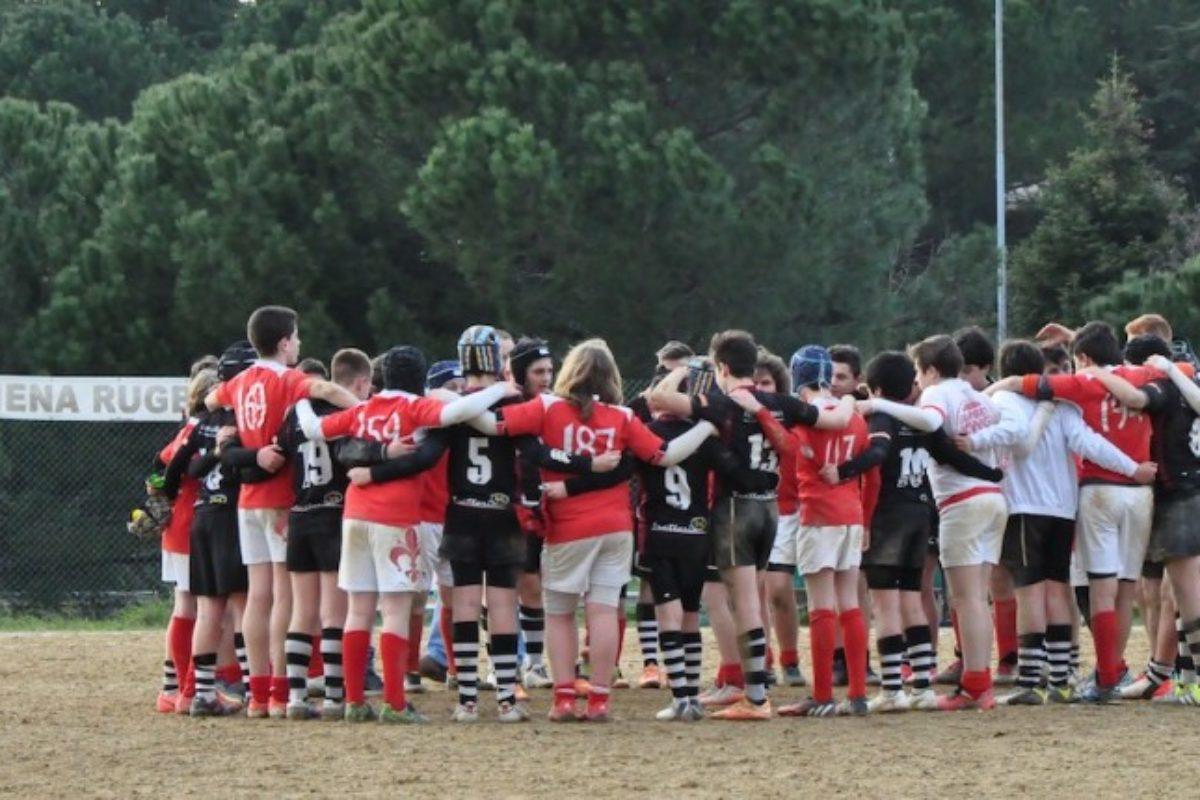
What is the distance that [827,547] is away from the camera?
38.0 feet

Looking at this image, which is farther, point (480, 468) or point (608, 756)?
point (480, 468)

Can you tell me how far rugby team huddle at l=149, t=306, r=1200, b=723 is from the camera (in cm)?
1123

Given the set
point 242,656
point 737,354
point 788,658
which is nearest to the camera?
point 737,354

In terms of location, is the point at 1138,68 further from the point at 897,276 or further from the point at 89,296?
the point at 89,296

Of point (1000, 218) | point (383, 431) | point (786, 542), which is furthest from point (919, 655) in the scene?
point (1000, 218)

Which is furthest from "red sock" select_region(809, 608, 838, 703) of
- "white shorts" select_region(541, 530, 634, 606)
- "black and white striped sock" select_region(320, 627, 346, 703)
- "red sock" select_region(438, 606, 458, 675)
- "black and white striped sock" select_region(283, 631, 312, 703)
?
"red sock" select_region(438, 606, 458, 675)

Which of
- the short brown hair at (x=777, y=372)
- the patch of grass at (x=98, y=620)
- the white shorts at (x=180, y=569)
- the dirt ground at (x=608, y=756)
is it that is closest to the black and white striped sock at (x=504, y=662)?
the dirt ground at (x=608, y=756)

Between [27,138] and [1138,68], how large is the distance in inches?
810

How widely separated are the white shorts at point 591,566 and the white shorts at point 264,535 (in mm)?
1378

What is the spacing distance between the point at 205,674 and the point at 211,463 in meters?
1.08

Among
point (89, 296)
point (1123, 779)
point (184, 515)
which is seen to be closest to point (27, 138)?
point (89, 296)

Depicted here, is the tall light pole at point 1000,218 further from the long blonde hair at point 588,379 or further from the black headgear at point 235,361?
the long blonde hair at point 588,379

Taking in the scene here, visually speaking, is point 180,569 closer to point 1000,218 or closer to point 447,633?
point 447,633

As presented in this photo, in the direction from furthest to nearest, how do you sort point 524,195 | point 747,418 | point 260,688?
1. point 524,195
2. point 260,688
3. point 747,418
